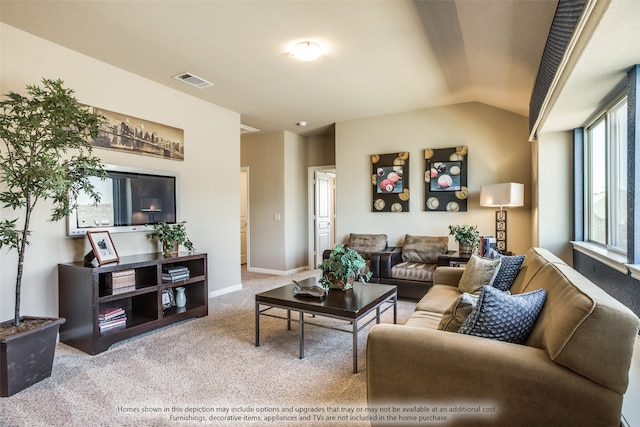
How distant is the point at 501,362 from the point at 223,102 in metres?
4.31

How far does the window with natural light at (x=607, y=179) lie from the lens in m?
2.62

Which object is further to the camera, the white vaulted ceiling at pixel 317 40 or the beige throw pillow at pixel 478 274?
the beige throw pillow at pixel 478 274

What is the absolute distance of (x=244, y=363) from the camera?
2531mm

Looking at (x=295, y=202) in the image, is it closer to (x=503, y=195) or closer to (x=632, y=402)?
(x=503, y=195)

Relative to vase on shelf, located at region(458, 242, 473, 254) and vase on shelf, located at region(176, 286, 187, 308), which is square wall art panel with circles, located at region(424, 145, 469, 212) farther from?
vase on shelf, located at region(176, 286, 187, 308)

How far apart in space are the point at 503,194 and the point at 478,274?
173cm

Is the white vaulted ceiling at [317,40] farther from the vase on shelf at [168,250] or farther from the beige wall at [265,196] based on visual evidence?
the beige wall at [265,196]

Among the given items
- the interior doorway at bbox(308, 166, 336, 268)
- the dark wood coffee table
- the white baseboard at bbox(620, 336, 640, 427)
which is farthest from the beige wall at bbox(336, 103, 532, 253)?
the white baseboard at bbox(620, 336, 640, 427)

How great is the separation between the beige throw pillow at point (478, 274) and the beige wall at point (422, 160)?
2.08m

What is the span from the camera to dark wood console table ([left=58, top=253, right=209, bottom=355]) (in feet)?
8.95

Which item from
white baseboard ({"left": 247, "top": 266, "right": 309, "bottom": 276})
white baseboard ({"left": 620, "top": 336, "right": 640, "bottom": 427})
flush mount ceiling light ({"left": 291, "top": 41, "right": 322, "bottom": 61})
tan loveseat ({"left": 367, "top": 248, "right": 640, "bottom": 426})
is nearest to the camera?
tan loveseat ({"left": 367, "top": 248, "right": 640, "bottom": 426})

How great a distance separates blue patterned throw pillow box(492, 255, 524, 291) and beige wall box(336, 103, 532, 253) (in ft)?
7.12

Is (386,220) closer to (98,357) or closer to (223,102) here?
(223,102)

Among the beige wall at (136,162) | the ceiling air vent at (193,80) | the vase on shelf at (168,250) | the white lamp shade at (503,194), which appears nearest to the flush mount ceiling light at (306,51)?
the ceiling air vent at (193,80)
